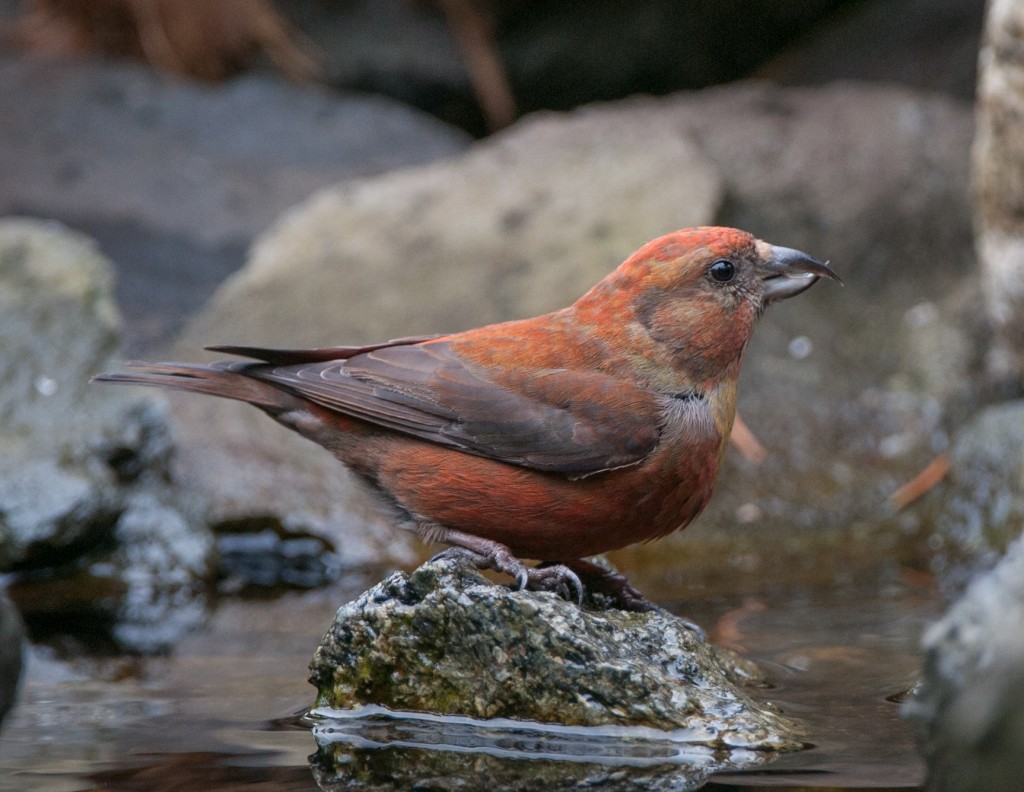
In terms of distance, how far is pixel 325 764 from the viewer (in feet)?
10.9

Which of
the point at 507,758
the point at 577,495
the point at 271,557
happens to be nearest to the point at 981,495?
the point at 577,495

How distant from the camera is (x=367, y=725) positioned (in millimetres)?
3609

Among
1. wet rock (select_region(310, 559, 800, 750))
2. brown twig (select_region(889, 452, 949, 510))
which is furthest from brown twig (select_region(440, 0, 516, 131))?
wet rock (select_region(310, 559, 800, 750))

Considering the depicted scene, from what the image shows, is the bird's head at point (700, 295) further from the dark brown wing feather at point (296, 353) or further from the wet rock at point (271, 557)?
the wet rock at point (271, 557)

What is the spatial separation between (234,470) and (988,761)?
14.9 feet

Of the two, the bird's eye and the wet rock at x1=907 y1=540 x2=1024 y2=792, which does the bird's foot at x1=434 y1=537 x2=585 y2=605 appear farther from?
the wet rock at x1=907 y1=540 x2=1024 y2=792

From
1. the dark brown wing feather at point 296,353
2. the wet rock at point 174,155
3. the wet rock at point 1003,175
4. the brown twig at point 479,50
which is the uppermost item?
the brown twig at point 479,50

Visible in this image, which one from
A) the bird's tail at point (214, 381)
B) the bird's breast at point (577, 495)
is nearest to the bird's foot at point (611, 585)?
the bird's breast at point (577, 495)

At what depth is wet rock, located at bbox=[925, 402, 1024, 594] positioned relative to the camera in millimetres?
5867

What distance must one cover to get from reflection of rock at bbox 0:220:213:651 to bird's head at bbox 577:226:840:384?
7.09 feet

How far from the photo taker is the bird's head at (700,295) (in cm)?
420

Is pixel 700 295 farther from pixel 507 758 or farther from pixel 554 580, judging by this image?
pixel 507 758

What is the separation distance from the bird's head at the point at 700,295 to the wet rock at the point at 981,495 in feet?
6.81

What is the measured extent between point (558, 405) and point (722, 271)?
67 centimetres
